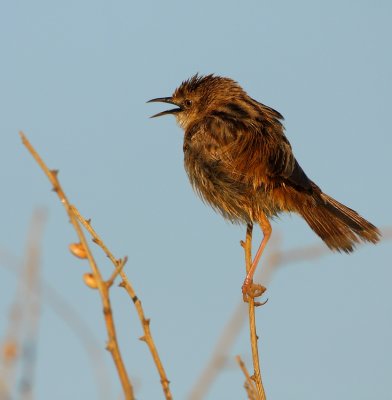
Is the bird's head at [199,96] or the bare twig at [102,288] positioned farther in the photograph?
the bird's head at [199,96]

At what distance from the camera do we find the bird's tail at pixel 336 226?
19.5ft

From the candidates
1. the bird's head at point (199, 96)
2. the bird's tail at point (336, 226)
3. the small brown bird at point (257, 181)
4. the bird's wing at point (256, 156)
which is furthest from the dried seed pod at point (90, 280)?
the bird's head at point (199, 96)

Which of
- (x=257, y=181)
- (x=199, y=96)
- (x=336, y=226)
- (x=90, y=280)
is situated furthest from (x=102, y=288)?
(x=199, y=96)

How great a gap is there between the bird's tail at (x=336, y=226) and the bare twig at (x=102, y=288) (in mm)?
3811

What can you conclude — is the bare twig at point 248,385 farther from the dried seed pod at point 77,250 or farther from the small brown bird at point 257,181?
the small brown bird at point 257,181

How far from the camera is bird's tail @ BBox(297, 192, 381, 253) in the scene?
5945 mm

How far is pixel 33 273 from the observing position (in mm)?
2941

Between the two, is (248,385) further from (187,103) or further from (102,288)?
(187,103)

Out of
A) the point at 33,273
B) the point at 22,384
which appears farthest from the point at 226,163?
the point at 22,384

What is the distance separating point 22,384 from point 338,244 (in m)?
3.79

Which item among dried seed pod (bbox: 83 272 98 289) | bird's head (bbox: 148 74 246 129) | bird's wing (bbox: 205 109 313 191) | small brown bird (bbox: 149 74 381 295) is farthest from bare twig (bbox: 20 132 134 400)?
bird's head (bbox: 148 74 246 129)

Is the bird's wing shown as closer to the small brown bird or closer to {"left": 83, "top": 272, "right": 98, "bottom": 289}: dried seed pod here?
the small brown bird

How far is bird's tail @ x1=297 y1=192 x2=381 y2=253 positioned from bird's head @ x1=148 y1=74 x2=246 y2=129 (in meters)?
1.70

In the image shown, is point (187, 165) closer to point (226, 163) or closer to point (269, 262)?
point (226, 163)
